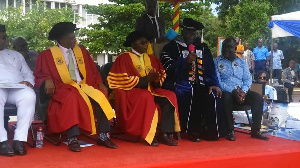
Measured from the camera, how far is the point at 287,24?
11.4 meters

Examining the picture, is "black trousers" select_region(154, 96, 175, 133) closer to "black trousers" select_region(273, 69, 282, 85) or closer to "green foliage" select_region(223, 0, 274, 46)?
"black trousers" select_region(273, 69, 282, 85)

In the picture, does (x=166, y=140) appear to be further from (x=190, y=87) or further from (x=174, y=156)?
(x=190, y=87)

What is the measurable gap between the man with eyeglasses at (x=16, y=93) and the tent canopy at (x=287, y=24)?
303 inches

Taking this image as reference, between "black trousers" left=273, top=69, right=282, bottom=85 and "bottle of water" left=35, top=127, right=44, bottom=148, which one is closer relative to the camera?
"bottle of water" left=35, top=127, right=44, bottom=148

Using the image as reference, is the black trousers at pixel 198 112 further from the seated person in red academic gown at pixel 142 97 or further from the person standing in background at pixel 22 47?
the person standing in background at pixel 22 47

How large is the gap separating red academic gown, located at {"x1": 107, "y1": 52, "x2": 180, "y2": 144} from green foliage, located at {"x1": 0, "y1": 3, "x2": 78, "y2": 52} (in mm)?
18228

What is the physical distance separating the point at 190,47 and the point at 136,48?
30.8 inches

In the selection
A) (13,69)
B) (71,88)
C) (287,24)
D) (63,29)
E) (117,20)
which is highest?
(117,20)

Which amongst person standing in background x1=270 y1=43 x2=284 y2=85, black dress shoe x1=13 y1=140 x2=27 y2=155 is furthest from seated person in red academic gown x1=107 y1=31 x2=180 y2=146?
person standing in background x1=270 y1=43 x2=284 y2=85

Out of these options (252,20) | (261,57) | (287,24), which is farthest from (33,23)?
(287,24)

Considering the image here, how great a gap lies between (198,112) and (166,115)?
27.2 inches

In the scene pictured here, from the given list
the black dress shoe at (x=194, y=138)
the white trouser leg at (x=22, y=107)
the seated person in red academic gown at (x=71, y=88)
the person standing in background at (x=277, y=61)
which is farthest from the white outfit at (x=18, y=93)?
the person standing in background at (x=277, y=61)

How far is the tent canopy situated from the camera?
10959mm

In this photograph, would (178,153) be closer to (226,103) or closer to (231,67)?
(226,103)
